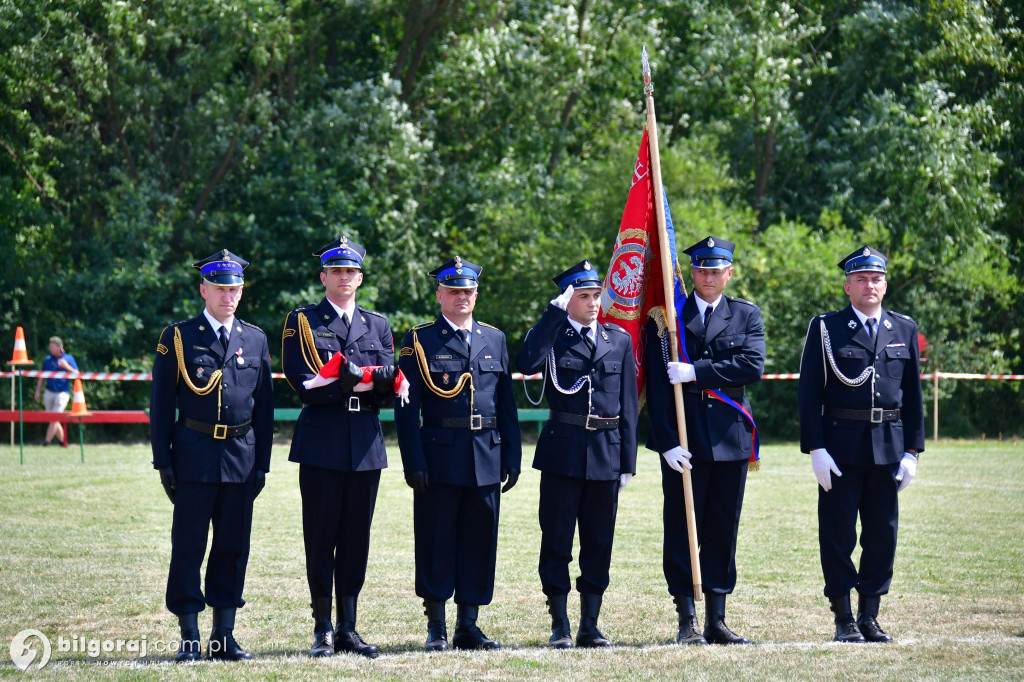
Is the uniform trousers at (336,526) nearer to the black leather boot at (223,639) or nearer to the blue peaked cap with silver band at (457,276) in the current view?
the black leather boot at (223,639)

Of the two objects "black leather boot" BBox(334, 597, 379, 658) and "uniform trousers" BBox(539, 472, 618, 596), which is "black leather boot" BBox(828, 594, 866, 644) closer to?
"uniform trousers" BBox(539, 472, 618, 596)

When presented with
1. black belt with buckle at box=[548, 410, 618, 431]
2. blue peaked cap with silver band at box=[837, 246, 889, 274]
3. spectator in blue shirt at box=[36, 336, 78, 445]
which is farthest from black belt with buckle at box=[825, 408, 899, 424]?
spectator in blue shirt at box=[36, 336, 78, 445]

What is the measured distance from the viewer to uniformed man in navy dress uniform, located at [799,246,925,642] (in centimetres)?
694

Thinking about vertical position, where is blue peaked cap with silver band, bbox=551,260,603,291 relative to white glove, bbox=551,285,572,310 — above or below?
above

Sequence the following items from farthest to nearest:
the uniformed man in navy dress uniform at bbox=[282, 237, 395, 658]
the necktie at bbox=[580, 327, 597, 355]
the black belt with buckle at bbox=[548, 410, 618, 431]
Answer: the necktie at bbox=[580, 327, 597, 355], the black belt with buckle at bbox=[548, 410, 618, 431], the uniformed man in navy dress uniform at bbox=[282, 237, 395, 658]

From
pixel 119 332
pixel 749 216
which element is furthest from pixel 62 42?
pixel 749 216

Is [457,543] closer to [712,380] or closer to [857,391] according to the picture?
[712,380]

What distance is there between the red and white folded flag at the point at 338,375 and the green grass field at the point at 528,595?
1.35 m

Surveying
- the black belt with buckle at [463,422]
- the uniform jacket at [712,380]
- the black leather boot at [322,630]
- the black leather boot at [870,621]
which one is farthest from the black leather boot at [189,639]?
the black leather boot at [870,621]

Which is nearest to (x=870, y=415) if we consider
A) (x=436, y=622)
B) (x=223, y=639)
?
(x=436, y=622)

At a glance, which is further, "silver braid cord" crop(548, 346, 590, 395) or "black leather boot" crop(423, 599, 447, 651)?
"silver braid cord" crop(548, 346, 590, 395)

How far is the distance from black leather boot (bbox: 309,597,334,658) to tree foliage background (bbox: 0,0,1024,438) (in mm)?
15777

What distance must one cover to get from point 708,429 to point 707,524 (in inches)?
20.9

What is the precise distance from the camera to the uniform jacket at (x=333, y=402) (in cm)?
659
